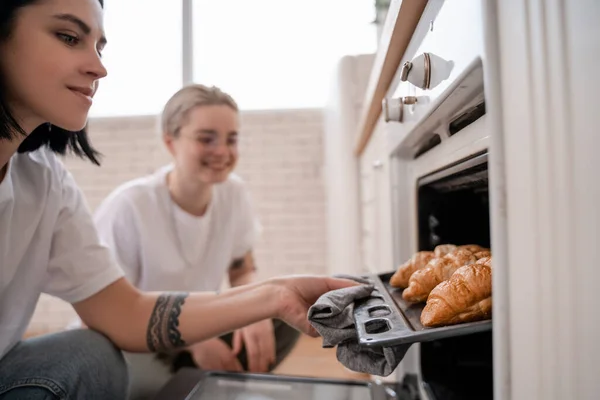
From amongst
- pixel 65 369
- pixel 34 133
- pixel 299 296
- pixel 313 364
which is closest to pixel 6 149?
pixel 34 133

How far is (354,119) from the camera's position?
173 centimetres

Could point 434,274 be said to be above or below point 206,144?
below

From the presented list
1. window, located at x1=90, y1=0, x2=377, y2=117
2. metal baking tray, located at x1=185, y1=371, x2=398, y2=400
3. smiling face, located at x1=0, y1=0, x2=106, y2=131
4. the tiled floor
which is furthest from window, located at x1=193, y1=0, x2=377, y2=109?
the tiled floor

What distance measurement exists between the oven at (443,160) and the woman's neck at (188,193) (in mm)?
674

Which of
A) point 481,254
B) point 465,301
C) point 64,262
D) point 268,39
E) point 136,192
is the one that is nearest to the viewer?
point 465,301

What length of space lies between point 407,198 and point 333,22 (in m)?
0.53

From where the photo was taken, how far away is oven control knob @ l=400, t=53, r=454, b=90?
406 millimetres

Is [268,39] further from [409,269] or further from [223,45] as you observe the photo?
[409,269]

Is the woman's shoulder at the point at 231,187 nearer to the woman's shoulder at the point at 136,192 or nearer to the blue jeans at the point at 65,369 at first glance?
the woman's shoulder at the point at 136,192

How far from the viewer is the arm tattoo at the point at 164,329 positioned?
Answer: 73 centimetres

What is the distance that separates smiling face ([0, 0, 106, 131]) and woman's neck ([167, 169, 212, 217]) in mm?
699

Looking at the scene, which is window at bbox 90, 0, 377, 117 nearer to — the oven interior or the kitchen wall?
the oven interior

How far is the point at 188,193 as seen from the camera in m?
1.29

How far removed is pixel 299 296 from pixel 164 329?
243 millimetres
